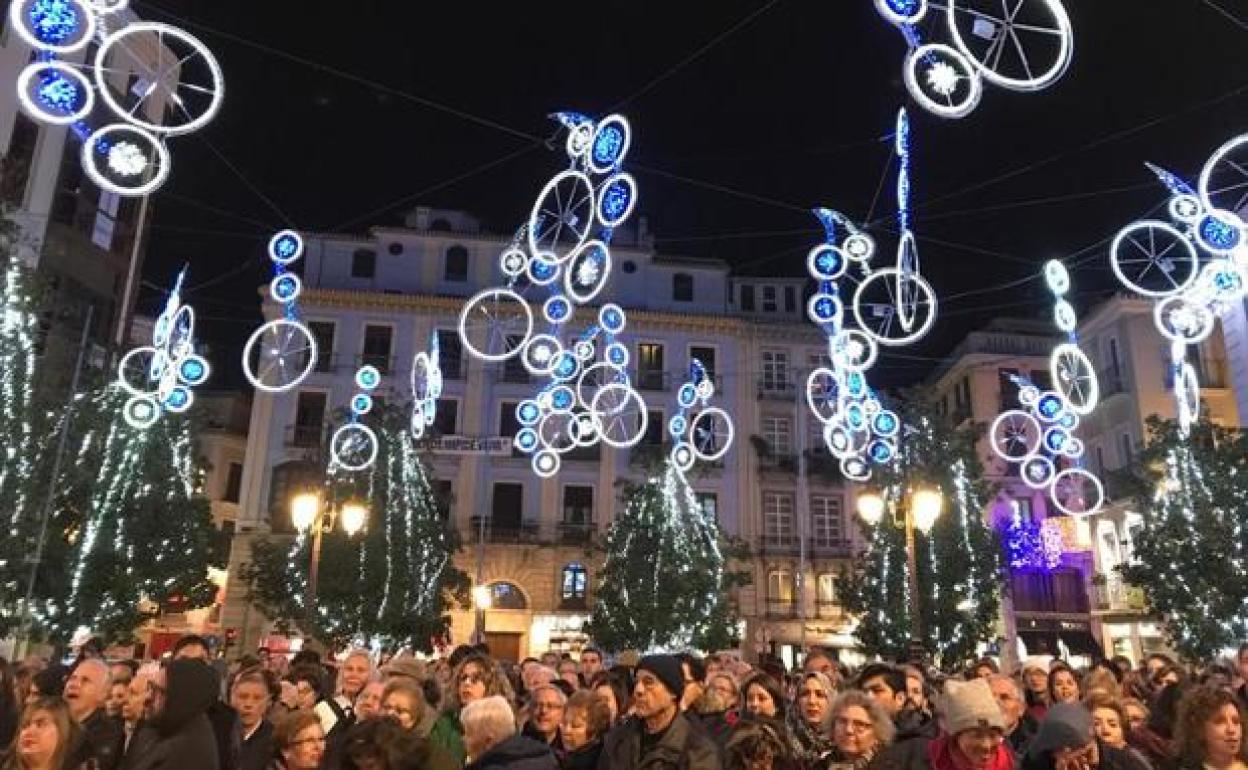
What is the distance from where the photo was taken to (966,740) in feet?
15.8

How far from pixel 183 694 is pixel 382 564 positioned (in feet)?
79.5

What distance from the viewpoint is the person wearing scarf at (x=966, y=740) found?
477 cm

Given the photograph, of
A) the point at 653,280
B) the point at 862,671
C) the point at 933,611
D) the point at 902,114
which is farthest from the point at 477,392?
the point at 862,671

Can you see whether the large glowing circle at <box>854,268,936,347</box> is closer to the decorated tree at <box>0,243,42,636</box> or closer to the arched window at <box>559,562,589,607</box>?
Answer: the decorated tree at <box>0,243,42,636</box>

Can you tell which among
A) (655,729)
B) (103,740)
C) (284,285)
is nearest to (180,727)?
(103,740)

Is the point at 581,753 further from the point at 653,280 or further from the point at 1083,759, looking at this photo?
the point at 653,280

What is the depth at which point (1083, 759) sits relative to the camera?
4.62 m

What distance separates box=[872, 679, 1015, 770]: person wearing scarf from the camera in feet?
15.6

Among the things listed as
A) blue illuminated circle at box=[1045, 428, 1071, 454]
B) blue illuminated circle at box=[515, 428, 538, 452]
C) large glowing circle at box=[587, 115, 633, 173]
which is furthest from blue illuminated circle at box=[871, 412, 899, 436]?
blue illuminated circle at box=[515, 428, 538, 452]

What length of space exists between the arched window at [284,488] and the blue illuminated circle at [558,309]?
22.5 m

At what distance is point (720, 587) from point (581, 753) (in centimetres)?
2541

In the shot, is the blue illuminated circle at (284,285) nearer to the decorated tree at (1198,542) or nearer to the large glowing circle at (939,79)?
the large glowing circle at (939,79)

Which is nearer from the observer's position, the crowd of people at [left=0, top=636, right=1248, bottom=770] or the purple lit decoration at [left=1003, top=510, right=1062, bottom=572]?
the crowd of people at [left=0, top=636, right=1248, bottom=770]

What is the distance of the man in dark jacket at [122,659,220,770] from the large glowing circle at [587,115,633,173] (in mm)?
8670
